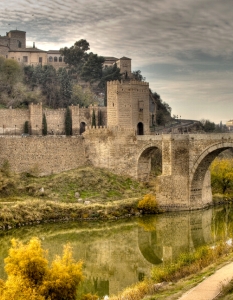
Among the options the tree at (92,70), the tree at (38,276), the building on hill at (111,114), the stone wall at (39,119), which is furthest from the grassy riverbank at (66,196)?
the tree at (92,70)

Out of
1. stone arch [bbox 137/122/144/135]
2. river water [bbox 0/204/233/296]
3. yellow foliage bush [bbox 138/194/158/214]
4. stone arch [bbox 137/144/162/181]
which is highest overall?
stone arch [bbox 137/122/144/135]

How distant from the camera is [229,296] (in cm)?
1290

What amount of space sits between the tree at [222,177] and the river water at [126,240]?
4652 millimetres

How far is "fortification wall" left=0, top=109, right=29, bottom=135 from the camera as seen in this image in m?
40.1

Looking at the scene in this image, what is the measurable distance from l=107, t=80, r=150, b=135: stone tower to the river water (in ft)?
30.9

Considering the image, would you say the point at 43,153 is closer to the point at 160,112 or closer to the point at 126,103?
the point at 126,103

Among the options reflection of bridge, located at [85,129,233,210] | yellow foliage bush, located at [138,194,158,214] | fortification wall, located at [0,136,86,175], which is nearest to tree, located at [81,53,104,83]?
fortification wall, located at [0,136,86,175]

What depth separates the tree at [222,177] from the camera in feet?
119

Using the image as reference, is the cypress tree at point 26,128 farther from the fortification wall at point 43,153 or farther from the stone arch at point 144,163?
the stone arch at point 144,163

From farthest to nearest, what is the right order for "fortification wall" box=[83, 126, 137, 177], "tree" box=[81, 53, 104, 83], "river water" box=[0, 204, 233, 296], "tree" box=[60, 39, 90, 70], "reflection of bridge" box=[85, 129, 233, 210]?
"tree" box=[60, 39, 90, 70] < "tree" box=[81, 53, 104, 83] < "fortification wall" box=[83, 126, 137, 177] < "reflection of bridge" box=[85, 129, 233, 210] < "river water" box=[0, 204, 233, 296]

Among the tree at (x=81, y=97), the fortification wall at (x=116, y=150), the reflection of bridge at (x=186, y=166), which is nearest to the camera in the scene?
the reflection of bridge at (x=186, y=166)

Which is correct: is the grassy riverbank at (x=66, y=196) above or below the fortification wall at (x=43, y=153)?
below

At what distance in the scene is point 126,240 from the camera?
25.6 metres

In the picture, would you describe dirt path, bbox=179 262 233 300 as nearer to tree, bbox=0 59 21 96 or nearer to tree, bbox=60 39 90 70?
tree, bbox=0 59 21 96
